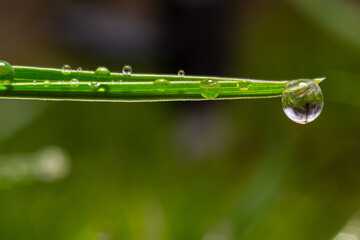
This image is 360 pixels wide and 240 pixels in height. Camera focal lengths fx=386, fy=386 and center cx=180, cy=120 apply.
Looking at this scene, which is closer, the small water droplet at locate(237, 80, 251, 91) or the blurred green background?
the small water droplet at locate(237, 80, 251, 91)

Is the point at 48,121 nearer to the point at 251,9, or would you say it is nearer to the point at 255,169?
the point at 255,169

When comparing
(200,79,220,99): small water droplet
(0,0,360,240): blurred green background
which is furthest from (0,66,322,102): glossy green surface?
(0,0,360,240): blurred green background

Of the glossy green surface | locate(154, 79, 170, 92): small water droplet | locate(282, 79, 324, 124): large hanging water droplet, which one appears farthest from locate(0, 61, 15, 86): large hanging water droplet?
locate(282, 79, 324, 124): large hanging water droplet

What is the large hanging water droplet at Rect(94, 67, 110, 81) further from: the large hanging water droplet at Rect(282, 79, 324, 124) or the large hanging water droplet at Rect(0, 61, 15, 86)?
the large hanging water droplet at Rect(282, 79, 324, 124)

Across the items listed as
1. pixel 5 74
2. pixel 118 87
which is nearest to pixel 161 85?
pixel 118 87

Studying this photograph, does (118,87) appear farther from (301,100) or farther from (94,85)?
(301,100)

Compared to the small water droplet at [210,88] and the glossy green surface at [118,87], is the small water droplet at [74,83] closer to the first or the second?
the glossy green surface at [118,87]

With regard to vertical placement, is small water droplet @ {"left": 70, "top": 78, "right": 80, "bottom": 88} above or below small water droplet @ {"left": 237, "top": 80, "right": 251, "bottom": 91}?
below
